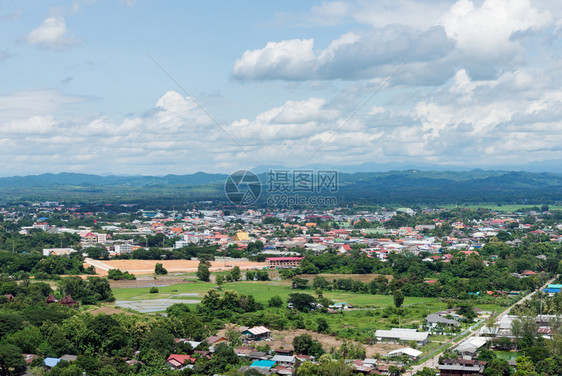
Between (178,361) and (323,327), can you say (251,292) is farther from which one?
(178,361)

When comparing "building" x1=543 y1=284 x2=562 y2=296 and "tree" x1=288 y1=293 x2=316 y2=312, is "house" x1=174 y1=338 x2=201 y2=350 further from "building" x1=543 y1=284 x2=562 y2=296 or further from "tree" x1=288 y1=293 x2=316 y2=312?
"building" x1=543 y1=284 x2=562 y2=296

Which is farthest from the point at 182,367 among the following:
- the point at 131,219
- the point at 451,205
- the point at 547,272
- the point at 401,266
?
the point at 451,205

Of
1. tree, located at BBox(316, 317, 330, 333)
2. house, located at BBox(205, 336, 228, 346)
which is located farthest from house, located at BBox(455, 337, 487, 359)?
house, located at BBox(205, 336, 228, 346)

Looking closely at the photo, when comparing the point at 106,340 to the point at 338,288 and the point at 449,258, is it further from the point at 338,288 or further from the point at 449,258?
the point at 449,258

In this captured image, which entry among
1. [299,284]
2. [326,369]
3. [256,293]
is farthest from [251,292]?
[326,369]

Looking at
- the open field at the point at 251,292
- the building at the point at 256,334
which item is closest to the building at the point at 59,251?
the open field at the point at 251,292

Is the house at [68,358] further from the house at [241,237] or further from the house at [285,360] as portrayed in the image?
the house at [241,237]
